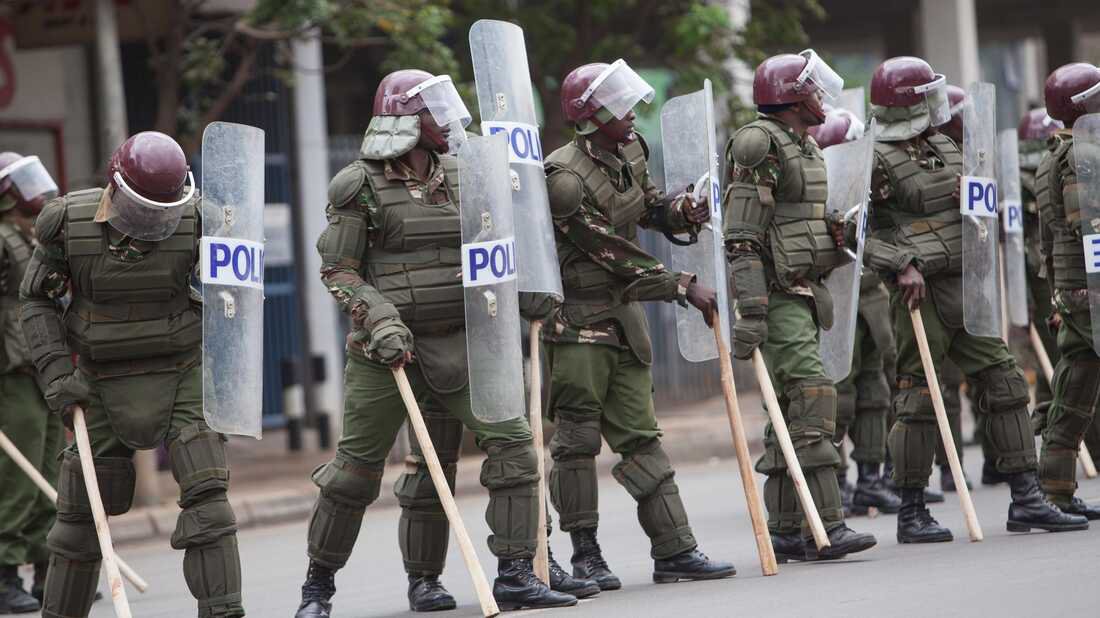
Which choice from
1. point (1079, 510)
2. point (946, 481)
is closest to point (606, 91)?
point (1079, 510)

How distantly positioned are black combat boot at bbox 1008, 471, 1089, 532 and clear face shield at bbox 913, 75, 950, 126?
1.58 metres

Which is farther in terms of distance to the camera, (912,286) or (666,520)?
(912,286)

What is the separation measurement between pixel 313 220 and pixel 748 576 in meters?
9.17

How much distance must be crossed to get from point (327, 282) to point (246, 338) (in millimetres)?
413

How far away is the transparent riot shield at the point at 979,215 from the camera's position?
7.55 metres

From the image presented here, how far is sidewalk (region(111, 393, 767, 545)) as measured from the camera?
36.9ft

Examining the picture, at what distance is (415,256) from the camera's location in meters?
→ 6.45

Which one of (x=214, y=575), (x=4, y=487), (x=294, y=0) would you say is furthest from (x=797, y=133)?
(x=294, y=0)

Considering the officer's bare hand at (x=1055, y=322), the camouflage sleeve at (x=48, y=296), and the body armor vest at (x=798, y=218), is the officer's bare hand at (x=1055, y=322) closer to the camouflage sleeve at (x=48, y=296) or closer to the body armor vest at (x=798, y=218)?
the body armor vest at (x=798, y=218)

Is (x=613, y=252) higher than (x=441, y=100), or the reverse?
(x=441, y=100)

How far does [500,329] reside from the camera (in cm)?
634

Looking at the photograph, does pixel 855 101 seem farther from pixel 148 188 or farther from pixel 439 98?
pixel 148 188

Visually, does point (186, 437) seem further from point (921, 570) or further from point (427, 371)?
point (921, 570)

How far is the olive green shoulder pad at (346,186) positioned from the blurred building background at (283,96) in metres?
5.35
